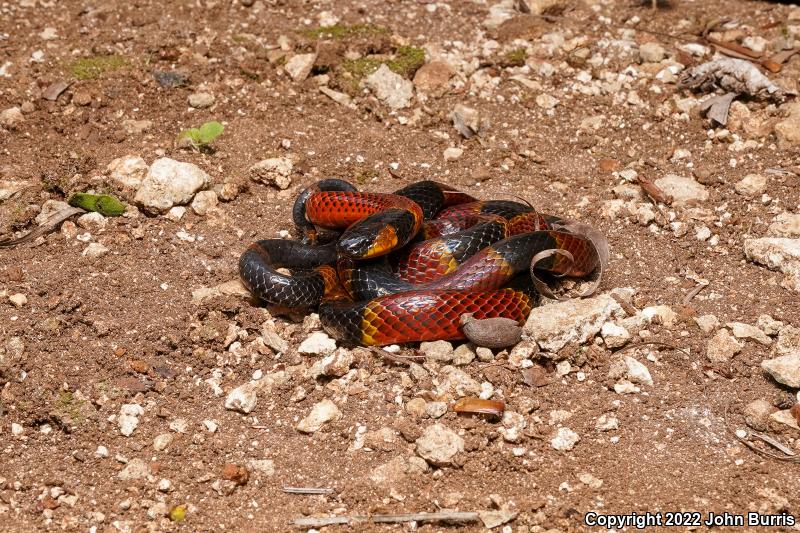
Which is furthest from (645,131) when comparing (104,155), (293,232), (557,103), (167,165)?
(104,155)

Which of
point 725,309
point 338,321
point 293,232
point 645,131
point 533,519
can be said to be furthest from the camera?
point 645,131

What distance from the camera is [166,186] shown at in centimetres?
658

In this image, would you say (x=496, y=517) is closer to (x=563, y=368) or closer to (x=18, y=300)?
(x=563, y=368)

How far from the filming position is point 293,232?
6.65m

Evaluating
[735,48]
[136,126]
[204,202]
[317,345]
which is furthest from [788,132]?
[136,126]

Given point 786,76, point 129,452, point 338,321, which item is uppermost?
point 786,76

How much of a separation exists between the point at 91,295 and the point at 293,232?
1637mm

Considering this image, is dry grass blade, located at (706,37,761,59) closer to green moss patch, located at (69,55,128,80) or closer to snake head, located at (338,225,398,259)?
snake head, located at (338,225,398,259)

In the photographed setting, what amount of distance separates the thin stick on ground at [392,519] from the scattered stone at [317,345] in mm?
1284

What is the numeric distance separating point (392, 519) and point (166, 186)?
11.4 ft

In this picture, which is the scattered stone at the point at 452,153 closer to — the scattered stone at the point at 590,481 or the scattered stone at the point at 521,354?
the scattered stone at the point at 521,354

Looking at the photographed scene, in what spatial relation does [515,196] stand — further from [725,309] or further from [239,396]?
[239,396]

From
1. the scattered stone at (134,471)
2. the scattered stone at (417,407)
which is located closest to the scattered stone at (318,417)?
the scattered stone at (417,407)

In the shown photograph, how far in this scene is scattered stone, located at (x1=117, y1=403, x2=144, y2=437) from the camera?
197 inches
